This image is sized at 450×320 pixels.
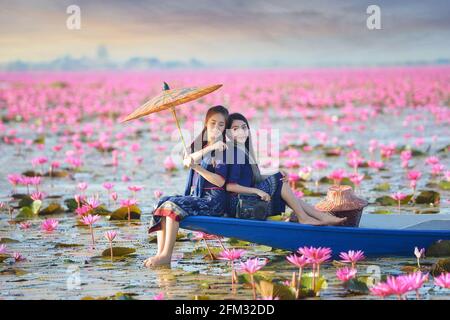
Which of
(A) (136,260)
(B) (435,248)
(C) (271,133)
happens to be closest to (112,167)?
(C) (271,133)

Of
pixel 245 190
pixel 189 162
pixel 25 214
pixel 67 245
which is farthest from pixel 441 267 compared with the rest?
pixel 25 214

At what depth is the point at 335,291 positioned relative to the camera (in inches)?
212

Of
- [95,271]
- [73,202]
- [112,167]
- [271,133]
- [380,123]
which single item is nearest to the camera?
[95,271]

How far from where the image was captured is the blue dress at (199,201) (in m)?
6.15

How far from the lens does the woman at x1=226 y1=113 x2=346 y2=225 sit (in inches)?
248

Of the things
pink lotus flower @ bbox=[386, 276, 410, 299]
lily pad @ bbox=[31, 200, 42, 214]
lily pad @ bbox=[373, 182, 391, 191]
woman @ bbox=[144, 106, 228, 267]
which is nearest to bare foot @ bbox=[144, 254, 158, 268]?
woman @ bbox=[144, 106, 228, 267]

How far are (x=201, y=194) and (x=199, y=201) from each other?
0.32 feet

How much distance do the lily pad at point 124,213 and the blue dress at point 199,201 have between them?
5.43ft

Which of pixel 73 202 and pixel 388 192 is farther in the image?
pixel 388 192

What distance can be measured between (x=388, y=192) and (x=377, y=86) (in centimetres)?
2058

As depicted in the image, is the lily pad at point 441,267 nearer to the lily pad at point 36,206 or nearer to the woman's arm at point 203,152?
the woman's arm at point 203,152

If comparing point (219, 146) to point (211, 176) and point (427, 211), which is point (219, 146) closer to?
point (211, 176)

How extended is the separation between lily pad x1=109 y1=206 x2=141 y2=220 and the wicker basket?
223 cm

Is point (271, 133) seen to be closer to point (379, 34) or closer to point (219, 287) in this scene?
point (219, 287)
